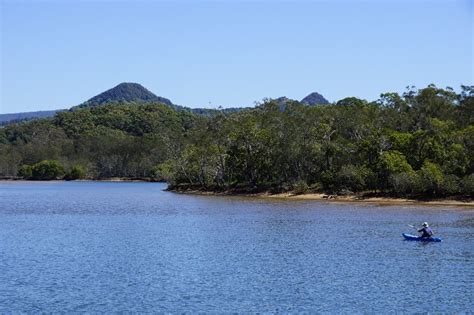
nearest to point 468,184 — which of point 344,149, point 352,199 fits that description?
point 352,199

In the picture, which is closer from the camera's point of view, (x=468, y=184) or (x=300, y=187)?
(x=468, y=184)

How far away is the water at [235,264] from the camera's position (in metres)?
28.3

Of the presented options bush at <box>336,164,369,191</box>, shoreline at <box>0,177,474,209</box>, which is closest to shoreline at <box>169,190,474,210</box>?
shoreline at <box>0,177,474,209</box>

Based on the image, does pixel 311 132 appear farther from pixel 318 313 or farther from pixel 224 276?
pixel 318 313

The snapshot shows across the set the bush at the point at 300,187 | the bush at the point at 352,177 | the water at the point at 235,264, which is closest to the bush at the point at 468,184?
the water at the point at 235,264

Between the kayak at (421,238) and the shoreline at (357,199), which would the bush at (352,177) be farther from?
the kayak at (421,238)

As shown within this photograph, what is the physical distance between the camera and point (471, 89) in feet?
370

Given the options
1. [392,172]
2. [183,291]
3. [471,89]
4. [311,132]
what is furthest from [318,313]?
[471,89]

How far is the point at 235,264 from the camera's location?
37.7 m

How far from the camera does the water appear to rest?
92.9 feet

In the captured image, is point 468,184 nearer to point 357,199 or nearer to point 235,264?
point 357,199

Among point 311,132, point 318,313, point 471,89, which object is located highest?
point 471,89

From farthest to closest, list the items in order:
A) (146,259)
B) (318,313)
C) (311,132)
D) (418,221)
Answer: (311,132)
(418,221)
(146,259)
(318,313)

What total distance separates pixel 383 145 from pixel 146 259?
59731 millimetres
